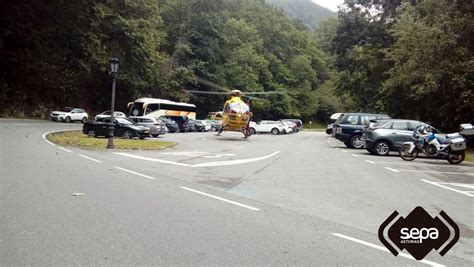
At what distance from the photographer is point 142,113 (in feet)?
171

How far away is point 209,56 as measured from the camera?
245 ft

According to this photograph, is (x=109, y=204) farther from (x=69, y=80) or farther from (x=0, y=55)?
(x=69, y=80)

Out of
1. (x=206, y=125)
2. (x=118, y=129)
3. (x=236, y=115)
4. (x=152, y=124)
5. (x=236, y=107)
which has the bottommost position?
(x=206, y=125)

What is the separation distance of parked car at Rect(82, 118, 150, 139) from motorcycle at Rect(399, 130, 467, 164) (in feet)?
55.5

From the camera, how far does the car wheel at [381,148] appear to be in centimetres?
2231

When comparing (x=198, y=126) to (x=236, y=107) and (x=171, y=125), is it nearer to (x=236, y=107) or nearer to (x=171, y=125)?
(x=171, y=125)

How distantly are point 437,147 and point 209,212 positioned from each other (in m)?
14.3

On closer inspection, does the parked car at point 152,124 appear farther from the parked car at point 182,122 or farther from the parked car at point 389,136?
the parked car at point 389,136

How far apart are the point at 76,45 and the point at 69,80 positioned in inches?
561

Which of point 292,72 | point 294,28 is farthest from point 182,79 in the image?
point 294,28

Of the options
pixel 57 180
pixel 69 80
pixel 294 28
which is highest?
pixel 294 28

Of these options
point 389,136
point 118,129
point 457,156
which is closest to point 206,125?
point 118,129

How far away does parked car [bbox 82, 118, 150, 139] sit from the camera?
30.1 metres

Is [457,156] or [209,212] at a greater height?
[457,156]
